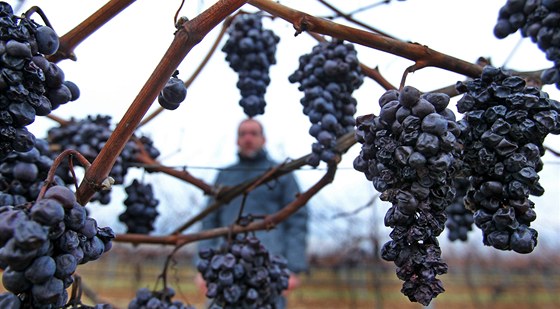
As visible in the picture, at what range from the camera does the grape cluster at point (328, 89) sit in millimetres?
1138

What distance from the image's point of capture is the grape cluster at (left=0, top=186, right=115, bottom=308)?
536mm

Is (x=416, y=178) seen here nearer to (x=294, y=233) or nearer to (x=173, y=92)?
(x=173, y=92)

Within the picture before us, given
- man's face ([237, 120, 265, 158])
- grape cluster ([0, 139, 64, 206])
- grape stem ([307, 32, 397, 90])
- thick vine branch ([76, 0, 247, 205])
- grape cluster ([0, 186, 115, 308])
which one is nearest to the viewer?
grape cluster ([0, 186, 115, 308])

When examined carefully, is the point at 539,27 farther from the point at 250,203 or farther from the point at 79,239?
the point at 250,203

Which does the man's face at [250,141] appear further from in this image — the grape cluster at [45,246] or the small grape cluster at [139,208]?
the grape cluster at [45,246]

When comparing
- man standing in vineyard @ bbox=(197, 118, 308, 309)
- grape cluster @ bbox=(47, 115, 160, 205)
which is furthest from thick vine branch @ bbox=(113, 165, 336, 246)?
man standing in vineyard @ bbox=(197, 118, 308, 309)

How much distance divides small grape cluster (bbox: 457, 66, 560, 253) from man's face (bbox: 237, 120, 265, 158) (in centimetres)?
290

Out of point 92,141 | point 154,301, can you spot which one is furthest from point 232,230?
point 92,141

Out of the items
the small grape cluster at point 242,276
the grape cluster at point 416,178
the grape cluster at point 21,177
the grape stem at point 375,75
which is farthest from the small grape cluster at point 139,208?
the grape cluster at point 416,178

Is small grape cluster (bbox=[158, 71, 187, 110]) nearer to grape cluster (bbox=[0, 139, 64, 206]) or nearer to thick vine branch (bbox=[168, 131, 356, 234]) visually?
grape cluster (bbox=[0, 139, 64, 206])

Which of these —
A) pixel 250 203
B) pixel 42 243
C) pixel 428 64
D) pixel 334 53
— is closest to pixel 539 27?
pixel 428 64

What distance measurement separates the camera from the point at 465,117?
0.71 metres

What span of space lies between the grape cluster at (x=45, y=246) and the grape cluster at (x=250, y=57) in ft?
2.39

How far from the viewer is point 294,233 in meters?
3.16
